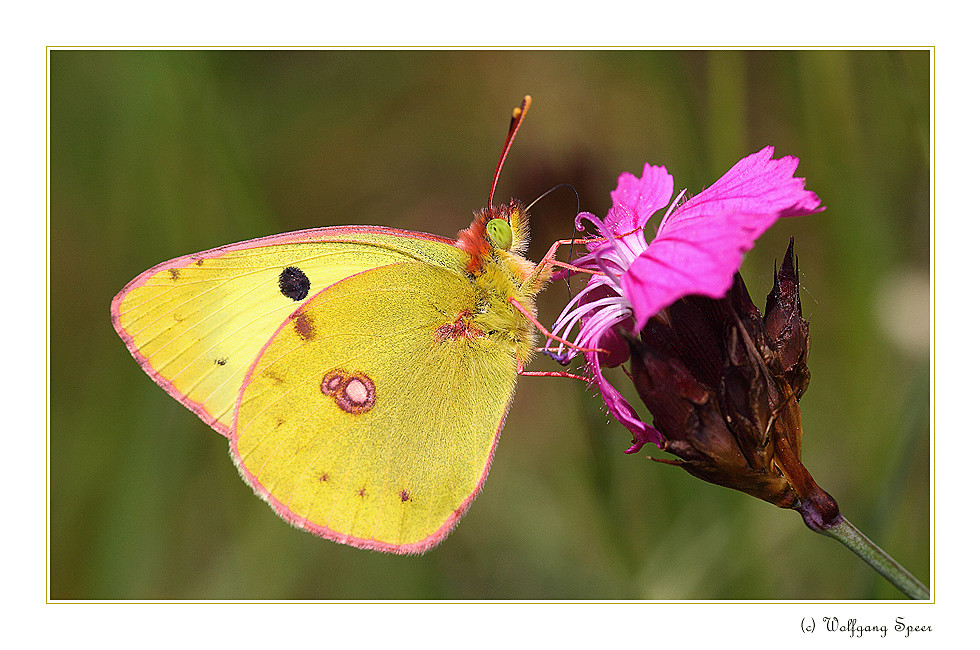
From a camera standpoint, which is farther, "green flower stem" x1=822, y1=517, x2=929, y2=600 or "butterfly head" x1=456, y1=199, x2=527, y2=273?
"butterfly head" x1=456, y1=199, x2=527, y2=273

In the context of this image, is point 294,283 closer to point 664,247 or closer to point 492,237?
point 492,237

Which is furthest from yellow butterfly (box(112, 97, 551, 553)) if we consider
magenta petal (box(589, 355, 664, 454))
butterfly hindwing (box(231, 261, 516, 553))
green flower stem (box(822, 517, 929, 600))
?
green flower stem (box(822, 517, 929, 600))

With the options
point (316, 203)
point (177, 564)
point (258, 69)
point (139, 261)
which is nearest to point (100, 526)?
point (177, 564)

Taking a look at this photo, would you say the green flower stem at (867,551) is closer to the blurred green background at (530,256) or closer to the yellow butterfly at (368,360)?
the blurred green background at (530,256)

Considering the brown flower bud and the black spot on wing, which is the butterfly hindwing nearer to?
the black spot on wing

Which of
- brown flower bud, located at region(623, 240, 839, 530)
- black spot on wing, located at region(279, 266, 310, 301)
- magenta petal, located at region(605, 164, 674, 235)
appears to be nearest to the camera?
brown flower bud, located at region(623, 240, 839, 530)

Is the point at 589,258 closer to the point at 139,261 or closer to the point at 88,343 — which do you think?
the point at 139,261

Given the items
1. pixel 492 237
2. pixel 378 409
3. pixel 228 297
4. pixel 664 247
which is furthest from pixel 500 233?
pixel 228 297
